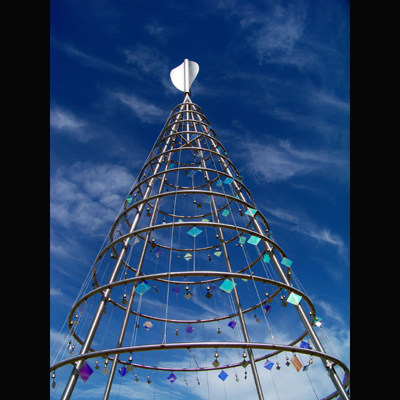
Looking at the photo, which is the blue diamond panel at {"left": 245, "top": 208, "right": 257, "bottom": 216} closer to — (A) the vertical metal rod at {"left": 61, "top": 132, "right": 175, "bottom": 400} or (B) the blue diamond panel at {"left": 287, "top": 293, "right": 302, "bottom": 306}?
(B) the blue diamond panel at {"left": 287, "top": 293, "right": 302, "bottom": 306}

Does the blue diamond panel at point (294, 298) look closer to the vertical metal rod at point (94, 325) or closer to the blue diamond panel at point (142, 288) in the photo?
the blue diamond panel at point (142, 288)

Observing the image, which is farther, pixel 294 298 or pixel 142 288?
pixel 294 298

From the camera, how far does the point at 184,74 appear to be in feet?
66.9

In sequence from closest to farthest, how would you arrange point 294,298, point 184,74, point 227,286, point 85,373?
1. point 85,373
2. point 227,286
3. point 294,298
4. point 184,74

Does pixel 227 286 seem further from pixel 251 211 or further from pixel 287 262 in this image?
pixel 251 211

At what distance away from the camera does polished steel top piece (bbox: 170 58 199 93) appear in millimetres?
19984

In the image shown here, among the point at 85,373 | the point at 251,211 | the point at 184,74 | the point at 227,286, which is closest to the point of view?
the point at 85,373

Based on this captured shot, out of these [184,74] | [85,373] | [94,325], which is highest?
[184,74]

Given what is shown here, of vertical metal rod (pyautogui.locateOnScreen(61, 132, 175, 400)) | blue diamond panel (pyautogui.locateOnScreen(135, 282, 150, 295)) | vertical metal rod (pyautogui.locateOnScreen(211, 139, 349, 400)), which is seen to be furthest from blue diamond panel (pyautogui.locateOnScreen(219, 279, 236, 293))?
vertical metal rod (pyautogui.locateOnScreen(61, 132, 175, 400))

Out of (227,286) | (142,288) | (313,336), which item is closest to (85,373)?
(142,288)

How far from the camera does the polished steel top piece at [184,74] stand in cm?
1998
